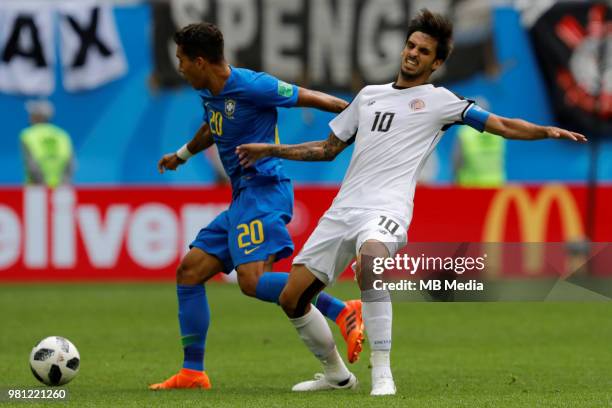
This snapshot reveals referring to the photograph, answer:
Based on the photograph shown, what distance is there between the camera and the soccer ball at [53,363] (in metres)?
7.85

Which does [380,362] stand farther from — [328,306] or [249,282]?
[249,282]

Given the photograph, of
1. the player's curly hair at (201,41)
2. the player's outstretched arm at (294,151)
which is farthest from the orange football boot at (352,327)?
the player's curly hair at (201,41)

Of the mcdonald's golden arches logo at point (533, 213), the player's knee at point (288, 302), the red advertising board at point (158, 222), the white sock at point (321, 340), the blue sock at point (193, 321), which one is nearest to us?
the player's knee at point (288, 302)

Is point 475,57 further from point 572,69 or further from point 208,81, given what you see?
point 208,81

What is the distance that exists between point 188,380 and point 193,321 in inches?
14.3

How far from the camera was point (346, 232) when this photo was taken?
24.6ft

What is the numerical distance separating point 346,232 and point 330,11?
14.2m

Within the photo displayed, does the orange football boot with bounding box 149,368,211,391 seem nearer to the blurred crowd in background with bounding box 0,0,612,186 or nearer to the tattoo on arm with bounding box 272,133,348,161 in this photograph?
the tattoo on arm with bounding box 272,133,348,161

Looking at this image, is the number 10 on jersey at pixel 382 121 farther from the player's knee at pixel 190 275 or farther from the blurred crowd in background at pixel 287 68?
the blurred crowd in background at pixel 287 68

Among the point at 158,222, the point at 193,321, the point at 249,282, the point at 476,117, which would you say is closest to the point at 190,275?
the point at 193,321

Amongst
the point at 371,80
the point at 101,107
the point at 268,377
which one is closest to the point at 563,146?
the point at 371,80

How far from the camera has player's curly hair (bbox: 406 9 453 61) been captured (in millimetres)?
7469

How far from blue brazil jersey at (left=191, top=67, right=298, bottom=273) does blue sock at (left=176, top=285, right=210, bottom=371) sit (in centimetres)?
26

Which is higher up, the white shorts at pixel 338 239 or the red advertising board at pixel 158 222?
the white shorts at pixel 338 239
